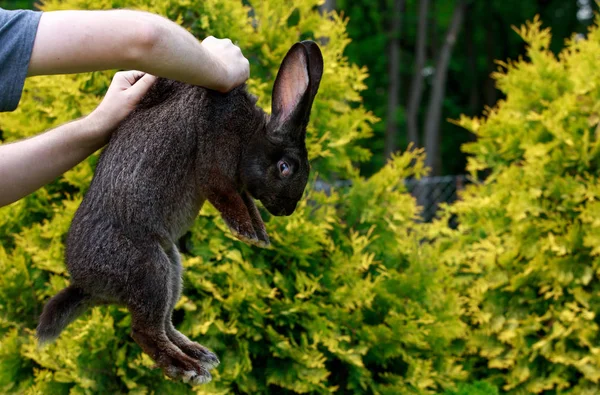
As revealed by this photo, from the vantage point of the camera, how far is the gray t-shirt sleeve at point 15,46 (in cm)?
172

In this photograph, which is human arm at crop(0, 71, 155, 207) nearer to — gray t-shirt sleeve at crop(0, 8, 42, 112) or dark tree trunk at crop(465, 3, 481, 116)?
gray t-shirt sleeve at crop(0, 8, 42, 112)

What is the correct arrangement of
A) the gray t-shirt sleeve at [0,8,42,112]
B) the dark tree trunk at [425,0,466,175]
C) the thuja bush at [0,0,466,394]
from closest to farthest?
1. the gray t-shirt sleeve at [0,8,42,112]
2. the thuja bush at [0,0,466,394]
3. the dark tree trunk at [425,0,466,175]

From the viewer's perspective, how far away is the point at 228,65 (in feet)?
6.75

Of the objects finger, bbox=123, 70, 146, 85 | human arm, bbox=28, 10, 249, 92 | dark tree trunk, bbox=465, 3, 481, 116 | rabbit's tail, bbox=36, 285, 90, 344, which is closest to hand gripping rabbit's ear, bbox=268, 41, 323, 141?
human arm, bbox=28, 10, 249, 92

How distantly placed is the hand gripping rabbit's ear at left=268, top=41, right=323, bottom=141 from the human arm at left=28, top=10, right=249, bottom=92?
0.24 meters

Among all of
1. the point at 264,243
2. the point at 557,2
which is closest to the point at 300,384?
the point at 264,243

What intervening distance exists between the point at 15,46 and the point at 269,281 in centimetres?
261

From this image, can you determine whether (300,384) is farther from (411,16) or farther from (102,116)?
(411,16)

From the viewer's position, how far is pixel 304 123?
2109mm

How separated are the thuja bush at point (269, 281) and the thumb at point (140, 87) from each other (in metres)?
1.72

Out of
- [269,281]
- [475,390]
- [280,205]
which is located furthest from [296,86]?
[475,390]

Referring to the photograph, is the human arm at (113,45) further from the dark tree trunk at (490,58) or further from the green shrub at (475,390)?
the dark tree trunk at (490,58)

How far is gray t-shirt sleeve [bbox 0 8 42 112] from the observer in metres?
1.72

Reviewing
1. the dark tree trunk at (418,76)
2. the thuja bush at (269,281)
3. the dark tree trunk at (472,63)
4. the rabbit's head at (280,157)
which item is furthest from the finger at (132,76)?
the dark tree trunk at (472,63)
